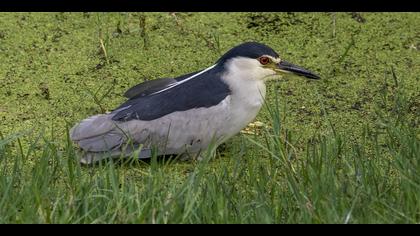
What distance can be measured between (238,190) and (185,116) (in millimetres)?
693

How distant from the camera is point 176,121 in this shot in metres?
4.24

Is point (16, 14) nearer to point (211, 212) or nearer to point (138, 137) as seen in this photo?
point (138, 137)

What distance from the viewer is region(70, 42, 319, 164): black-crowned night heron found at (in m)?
4.22

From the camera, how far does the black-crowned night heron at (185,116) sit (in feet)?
13.9

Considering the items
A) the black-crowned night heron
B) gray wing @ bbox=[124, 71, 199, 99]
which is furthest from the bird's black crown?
gray wing @ bbox=[124, 71, 199, 99]

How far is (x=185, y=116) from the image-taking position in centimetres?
425

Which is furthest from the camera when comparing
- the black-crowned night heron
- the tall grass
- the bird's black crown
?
the bird's black crown

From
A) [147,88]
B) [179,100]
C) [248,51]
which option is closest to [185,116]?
[179,100]

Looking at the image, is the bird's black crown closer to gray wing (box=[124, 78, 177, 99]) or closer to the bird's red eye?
the bird's red eye

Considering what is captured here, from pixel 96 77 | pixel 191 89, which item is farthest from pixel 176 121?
pixel 96 77

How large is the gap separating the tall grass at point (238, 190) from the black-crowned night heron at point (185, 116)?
209 mm

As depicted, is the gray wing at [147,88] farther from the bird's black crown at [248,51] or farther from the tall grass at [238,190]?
the tall grass at [238,190]

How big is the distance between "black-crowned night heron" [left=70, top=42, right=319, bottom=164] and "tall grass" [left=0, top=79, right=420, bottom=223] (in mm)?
209
